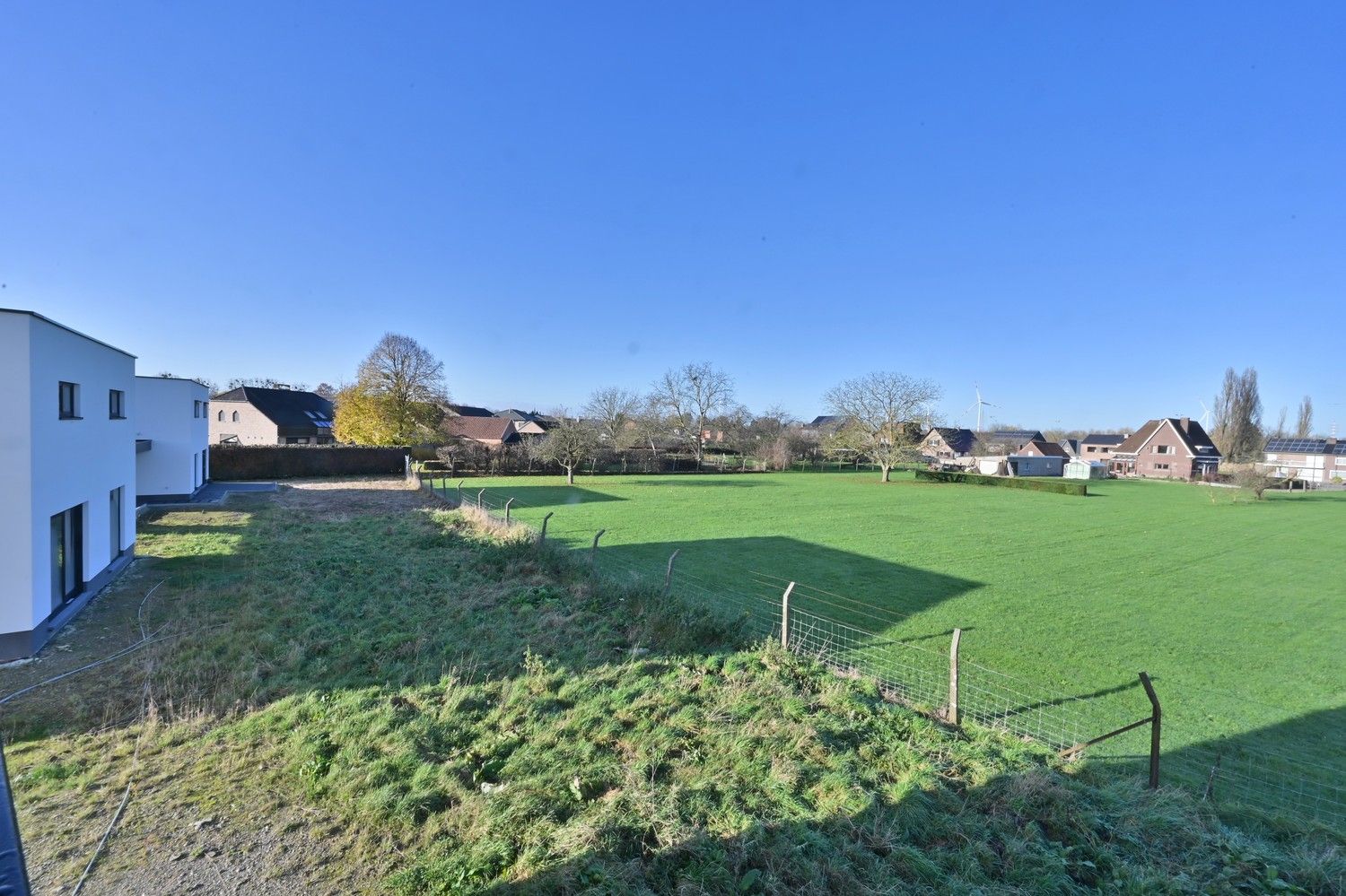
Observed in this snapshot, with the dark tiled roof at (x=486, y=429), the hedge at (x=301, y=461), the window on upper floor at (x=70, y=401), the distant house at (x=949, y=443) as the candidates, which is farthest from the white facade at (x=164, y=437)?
the distant house at (x=949, y=443)

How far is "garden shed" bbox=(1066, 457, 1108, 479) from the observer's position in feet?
203

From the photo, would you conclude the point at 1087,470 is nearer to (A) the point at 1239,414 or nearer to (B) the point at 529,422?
(A) the point at 1239,414

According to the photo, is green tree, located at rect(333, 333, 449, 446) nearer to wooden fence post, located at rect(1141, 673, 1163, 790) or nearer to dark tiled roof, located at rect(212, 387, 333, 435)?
dark tiled roof, located at rect(212, 387, 333, 435)

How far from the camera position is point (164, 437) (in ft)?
68.2

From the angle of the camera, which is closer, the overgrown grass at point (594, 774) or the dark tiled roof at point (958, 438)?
the overgrown grass at point (594, 774)

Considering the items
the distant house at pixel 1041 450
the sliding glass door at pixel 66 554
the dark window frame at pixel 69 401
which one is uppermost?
the dark window frame at pixel 69 401

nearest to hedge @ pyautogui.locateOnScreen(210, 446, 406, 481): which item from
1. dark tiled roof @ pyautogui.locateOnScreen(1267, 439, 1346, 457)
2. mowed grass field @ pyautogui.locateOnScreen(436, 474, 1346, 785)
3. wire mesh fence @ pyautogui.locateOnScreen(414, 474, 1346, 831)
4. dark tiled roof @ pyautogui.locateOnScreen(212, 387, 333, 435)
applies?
mowed grass field @ pyautogui.locateOnScreen(436, 474, 1346, 785)

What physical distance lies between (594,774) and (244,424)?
50490mm

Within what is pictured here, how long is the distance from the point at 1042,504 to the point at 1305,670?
2547 cm

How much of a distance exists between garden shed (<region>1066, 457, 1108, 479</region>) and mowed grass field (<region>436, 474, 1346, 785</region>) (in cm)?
3041

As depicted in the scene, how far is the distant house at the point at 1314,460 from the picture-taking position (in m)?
62.4

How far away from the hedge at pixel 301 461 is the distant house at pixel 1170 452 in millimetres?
69280

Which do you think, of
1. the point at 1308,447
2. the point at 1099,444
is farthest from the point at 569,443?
Answer: the point at 1308,447

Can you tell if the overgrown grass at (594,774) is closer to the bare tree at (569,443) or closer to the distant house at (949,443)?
the bare tree at (569,443)
